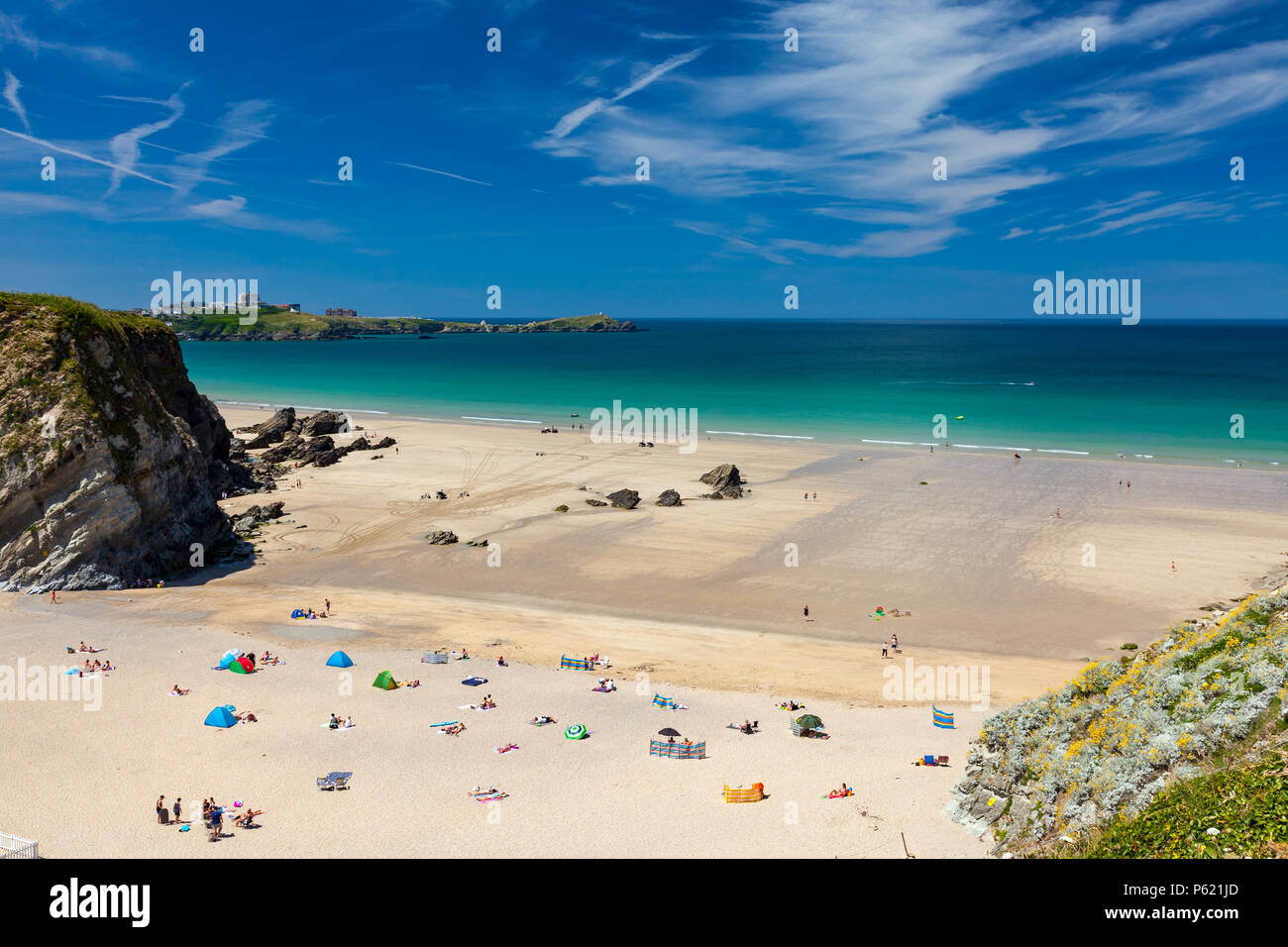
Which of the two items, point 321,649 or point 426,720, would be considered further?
point 321,649

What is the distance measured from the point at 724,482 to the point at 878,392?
6226 centimetres

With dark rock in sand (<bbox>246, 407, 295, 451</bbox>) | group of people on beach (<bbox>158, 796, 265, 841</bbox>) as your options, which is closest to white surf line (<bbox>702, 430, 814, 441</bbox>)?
dark rock in sand (<bbox>246, 407, 295, 451</bbox>)

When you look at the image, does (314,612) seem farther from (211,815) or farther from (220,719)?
(211,815)

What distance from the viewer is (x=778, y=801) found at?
17281mm

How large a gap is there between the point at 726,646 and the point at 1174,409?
79433 mm

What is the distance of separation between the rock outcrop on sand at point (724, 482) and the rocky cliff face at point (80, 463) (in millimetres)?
28493

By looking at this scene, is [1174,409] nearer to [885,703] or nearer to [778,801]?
[885,703]

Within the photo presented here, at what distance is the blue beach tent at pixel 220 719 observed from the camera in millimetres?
20531

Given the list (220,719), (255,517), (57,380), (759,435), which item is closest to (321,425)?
(255,517)

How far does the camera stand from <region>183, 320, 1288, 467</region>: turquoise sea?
2813 inches

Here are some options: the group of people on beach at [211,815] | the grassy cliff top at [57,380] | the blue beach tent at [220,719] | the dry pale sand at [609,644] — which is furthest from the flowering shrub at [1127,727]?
the grassy cliff top at [57,380]

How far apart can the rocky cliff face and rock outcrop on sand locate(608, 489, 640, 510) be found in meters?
21.7

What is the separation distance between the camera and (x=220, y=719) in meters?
20.6
